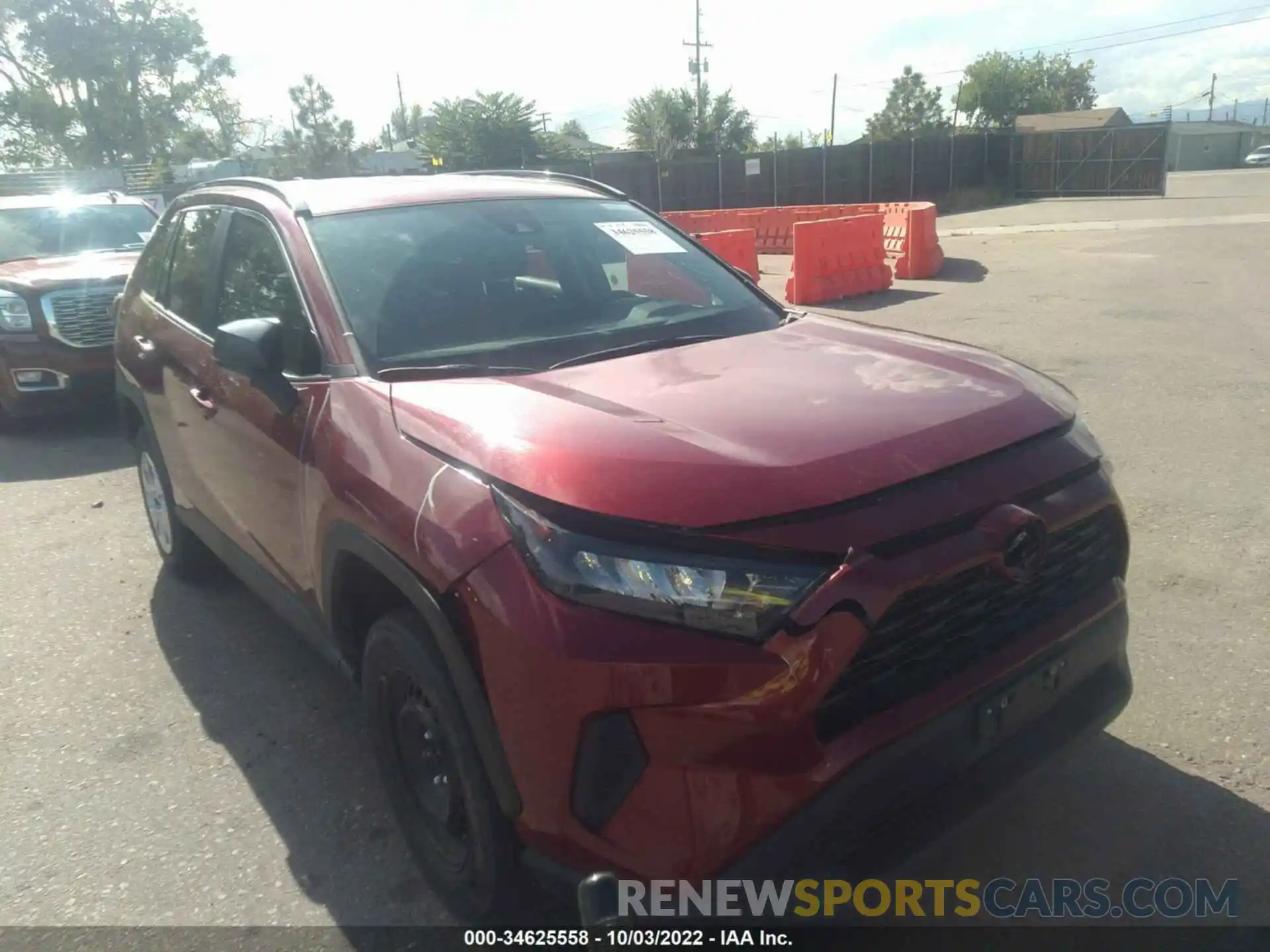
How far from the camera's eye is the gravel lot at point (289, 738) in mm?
2783

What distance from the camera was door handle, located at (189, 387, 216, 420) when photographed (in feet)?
11.8

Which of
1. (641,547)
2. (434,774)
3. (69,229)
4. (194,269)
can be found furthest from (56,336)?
(641,547)

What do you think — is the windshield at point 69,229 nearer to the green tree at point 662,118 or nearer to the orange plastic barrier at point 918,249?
the orange plastic barrier at point 918,249

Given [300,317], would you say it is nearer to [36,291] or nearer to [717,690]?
[717,690]

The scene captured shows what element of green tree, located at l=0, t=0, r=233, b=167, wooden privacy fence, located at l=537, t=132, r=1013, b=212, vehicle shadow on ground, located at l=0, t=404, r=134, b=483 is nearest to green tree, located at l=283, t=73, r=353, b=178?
green tree, located at l=0, t=0, r=233, b=167

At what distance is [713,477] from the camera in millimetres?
2045

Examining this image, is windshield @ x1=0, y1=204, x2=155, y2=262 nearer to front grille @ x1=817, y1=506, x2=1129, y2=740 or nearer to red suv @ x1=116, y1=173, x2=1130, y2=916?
red suv @ x1=116, y1=173, x2=1130, y2=916

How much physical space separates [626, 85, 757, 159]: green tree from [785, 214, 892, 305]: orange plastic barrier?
162 ft

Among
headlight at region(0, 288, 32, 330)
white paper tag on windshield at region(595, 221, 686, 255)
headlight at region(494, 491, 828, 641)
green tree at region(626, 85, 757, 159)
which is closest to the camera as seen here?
headlight at region(494, 491, 828, 641)

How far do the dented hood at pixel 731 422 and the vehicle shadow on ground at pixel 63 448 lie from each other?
5426 mm

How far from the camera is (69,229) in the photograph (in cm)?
921

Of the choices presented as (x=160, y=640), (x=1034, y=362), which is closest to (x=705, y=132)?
(x=1034, y=362)

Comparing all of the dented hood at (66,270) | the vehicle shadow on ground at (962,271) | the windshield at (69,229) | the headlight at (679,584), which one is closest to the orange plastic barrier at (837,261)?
the vehicle shadow on ground at (962,271)

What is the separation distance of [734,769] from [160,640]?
11.0 feet
